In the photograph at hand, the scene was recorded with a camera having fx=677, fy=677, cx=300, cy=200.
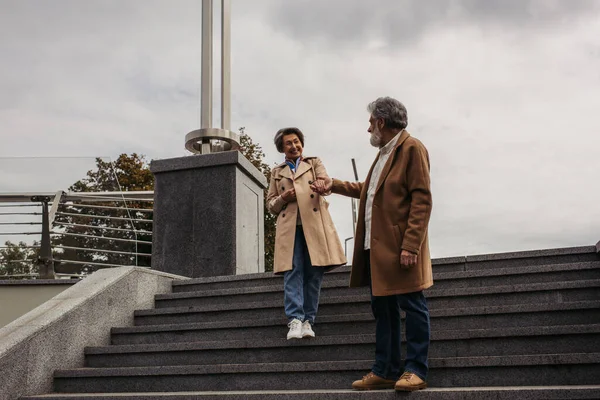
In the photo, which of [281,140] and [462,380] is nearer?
[462,380]

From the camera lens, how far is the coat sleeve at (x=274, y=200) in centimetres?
564

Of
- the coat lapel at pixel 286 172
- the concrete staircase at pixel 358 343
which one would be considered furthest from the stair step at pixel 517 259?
the coat lapel at pixel 286 172

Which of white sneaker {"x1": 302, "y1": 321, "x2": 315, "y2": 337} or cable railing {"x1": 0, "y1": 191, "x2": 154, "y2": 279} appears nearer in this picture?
white sneaker {"x1": 302, "y1": 321, "x2": 315, "y2": 337}

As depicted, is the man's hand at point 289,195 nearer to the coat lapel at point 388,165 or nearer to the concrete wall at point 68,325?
the coat lapel at point 388,165

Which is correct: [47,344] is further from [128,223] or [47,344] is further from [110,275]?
[128,223]

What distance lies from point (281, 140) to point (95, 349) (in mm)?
2400

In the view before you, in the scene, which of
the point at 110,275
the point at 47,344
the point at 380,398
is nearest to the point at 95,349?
the point at 47,344

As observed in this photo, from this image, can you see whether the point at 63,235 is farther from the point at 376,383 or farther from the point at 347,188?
the point at 376,383

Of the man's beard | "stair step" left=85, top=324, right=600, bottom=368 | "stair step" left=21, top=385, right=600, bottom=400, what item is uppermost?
the man's beard

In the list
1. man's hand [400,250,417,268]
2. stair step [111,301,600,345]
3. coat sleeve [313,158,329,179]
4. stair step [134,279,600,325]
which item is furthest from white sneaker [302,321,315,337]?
man's hand [400,250,417,268]

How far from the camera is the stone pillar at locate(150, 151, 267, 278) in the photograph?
8570 millimetres

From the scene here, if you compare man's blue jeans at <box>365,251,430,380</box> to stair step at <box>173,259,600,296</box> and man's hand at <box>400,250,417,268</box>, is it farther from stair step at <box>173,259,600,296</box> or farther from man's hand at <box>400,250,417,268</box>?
stair step at <box>173,259,600,296</box>

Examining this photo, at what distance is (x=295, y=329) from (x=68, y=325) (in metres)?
1.98

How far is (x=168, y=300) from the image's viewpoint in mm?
6809
